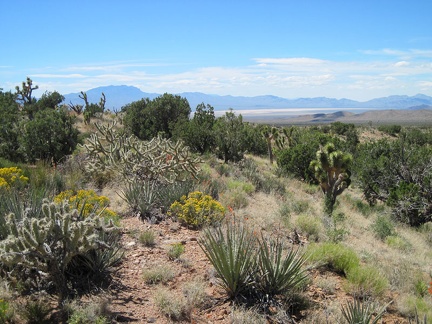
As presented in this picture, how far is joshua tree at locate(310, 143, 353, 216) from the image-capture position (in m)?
13.3

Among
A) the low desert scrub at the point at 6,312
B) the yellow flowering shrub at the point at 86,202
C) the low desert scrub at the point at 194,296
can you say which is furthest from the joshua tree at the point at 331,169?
the low desert scrub at the point at 6,312

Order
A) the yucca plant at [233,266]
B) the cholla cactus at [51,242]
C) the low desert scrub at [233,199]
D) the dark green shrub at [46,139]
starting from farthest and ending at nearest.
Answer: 1. the dark green shrub at [46,139]
2. the low desert scrub at [233,199]
3. the yucca plant at [233,266]
4. the cholla cactus at [51,242]

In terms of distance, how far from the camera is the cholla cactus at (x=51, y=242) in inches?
165

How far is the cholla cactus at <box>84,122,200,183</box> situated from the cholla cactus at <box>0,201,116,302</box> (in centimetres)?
519

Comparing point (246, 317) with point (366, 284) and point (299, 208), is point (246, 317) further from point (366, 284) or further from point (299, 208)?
point (299, 208)

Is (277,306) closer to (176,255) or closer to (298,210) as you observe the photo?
(176,255)

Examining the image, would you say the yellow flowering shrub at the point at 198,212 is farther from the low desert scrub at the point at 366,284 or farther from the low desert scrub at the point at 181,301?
the low desert scrub at the point at 366,284

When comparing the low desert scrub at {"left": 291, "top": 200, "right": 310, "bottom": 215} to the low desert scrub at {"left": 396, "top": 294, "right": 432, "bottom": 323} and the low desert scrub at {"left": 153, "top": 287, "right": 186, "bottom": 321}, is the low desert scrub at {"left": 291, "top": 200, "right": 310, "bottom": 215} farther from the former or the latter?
the low desert scrub at {"left": 153, "top": 287, "right": 186, "bottom": 321}

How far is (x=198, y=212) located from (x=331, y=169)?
7.49 metres

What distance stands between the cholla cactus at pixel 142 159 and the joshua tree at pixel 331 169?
4.91 metres

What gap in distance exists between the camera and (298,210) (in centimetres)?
1140

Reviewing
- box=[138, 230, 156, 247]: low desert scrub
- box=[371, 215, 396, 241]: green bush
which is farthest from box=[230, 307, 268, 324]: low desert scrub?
box=[371, 215, 396, 241]: green bush

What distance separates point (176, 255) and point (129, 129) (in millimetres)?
25141

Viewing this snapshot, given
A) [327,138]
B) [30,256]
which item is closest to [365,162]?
[327,138]
